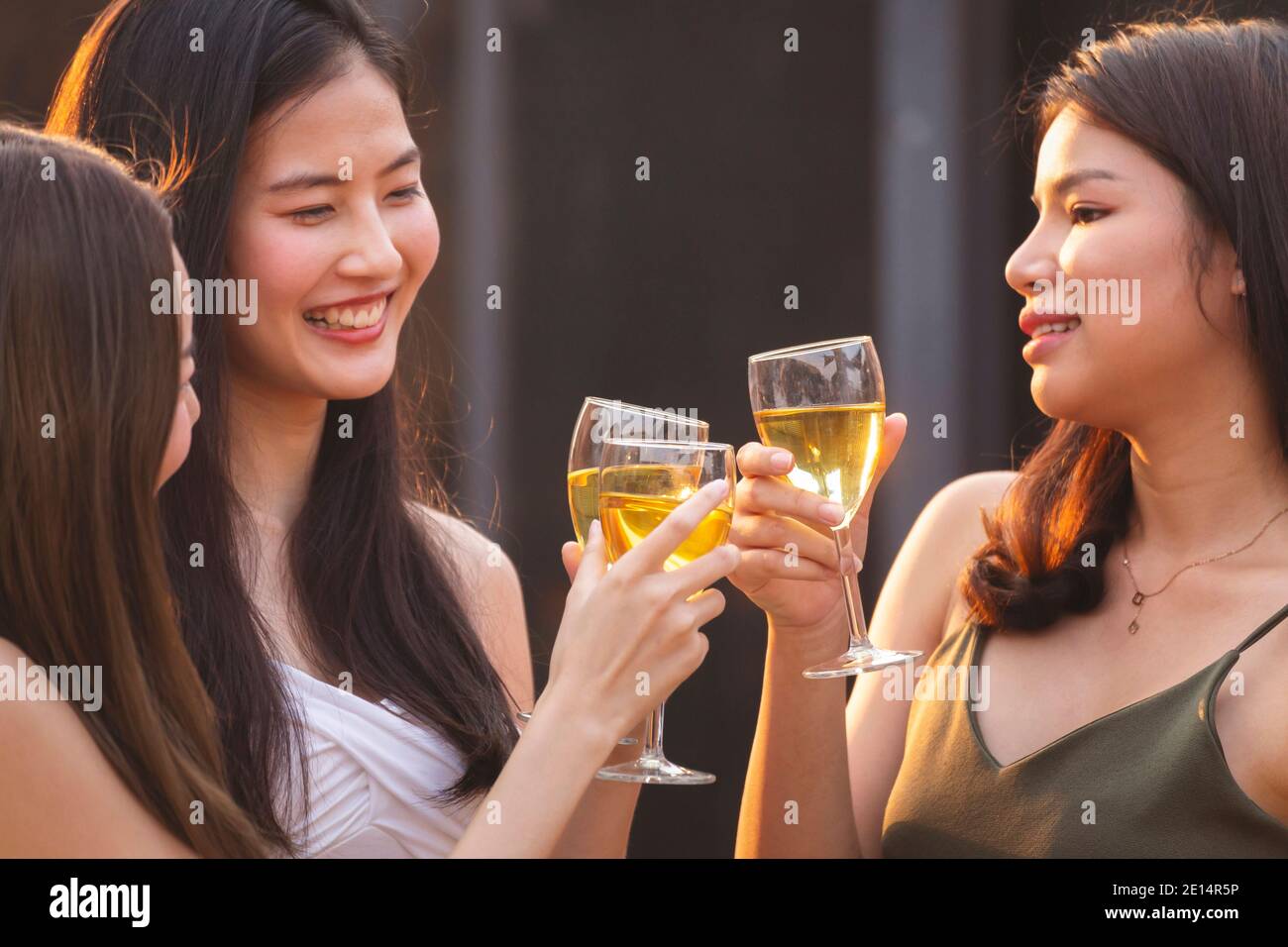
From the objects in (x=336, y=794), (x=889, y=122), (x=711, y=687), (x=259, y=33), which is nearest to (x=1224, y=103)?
(x=259, y=33)

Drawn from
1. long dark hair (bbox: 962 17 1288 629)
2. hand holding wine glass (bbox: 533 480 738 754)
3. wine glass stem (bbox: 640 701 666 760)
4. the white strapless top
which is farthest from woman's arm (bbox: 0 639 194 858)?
long dark hair (bbox: 962 17 1288 629)

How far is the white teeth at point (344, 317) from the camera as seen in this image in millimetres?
2564

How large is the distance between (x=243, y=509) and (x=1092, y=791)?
1540mm

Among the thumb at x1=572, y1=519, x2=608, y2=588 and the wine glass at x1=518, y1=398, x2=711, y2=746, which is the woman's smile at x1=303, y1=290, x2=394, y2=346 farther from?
the thumb at x1=572, y1=519, x2=608, y2=588

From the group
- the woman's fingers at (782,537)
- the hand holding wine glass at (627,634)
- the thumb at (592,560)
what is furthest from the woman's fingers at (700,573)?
the woman's fingers at (782,537)

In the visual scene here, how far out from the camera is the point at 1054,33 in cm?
513

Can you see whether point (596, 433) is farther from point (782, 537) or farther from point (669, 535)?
point (782, 537)

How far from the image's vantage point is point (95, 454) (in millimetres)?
1924

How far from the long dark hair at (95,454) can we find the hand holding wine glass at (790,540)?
873 millimetres

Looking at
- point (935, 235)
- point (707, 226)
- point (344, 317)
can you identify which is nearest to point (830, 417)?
point (344, 317)

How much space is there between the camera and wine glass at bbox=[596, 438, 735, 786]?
2008 mm

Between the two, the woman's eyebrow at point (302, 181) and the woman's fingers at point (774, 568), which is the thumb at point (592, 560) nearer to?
the woman's fingers at point (774, 568)
